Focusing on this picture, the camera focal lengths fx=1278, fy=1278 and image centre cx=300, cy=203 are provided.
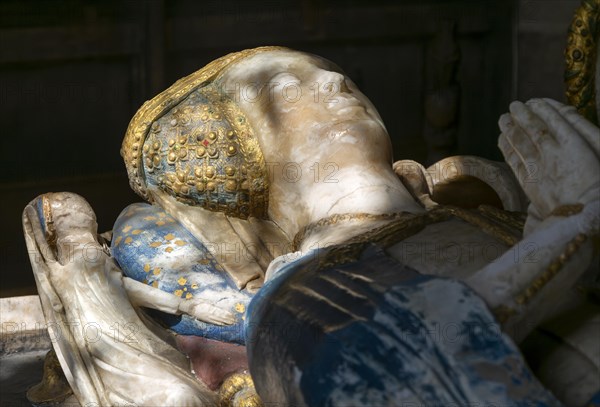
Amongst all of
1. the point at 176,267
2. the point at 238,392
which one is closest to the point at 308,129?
the point at 176,267

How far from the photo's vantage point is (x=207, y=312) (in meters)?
3.35

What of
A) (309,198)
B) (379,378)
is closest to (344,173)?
(309,198)

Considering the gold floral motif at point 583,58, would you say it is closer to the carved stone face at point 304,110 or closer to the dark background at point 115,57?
the carved stone face at point 304,110

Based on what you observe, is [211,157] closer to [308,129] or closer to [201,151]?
[201,151]

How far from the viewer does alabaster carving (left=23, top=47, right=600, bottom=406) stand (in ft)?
8.47

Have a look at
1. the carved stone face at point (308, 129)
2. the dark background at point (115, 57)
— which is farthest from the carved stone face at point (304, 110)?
the dark background at point (115, 57)

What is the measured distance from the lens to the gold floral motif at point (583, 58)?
2.89 metres

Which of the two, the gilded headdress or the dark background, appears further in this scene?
Answer: the dark background

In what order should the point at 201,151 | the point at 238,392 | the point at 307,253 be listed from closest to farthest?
the point at 307,253 < the point at 238,392 < the point at 201,151

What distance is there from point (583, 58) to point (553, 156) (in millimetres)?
319

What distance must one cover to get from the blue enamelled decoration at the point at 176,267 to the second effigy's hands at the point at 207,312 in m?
Answer: 0.02

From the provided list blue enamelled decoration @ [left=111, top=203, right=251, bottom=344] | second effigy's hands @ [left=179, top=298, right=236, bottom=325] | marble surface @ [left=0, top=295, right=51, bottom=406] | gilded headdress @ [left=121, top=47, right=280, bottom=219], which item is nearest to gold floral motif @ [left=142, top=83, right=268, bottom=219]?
gilded headdress @ [left=121, top=47, right=280, bottom=219]

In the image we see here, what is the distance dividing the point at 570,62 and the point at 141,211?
1.35 m

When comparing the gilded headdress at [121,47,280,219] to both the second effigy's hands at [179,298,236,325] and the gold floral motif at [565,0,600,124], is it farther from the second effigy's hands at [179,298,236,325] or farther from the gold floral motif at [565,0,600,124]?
the gold floral motif at [565,0,600,124]
